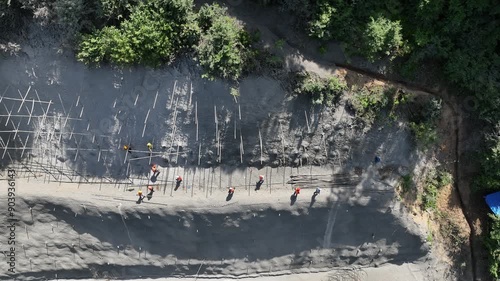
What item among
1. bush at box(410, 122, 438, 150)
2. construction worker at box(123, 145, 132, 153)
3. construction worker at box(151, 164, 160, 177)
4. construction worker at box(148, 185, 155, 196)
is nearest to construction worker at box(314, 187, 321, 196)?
bush at box(410, 122, 438, 150)

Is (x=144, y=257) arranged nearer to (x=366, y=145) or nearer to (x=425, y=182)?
(x=366, y=145)

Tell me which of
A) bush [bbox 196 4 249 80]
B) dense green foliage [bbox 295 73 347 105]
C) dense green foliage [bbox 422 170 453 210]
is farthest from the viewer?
dense green foliage [bbox 422 170 453 210]

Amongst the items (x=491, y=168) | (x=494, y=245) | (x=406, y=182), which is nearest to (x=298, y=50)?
(x=406, y=182)

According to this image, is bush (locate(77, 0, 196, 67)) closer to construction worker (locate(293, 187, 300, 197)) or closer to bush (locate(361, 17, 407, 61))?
bush (locate(361, 17, 407, 61))

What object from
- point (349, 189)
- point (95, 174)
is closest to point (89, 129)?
point (95, 174)

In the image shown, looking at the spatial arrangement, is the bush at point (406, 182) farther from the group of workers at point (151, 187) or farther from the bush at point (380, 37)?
the bush at point (380, 37)

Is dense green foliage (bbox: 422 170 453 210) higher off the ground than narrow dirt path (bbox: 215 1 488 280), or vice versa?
narrow dirt path (bbox: 215 1 488 280)
